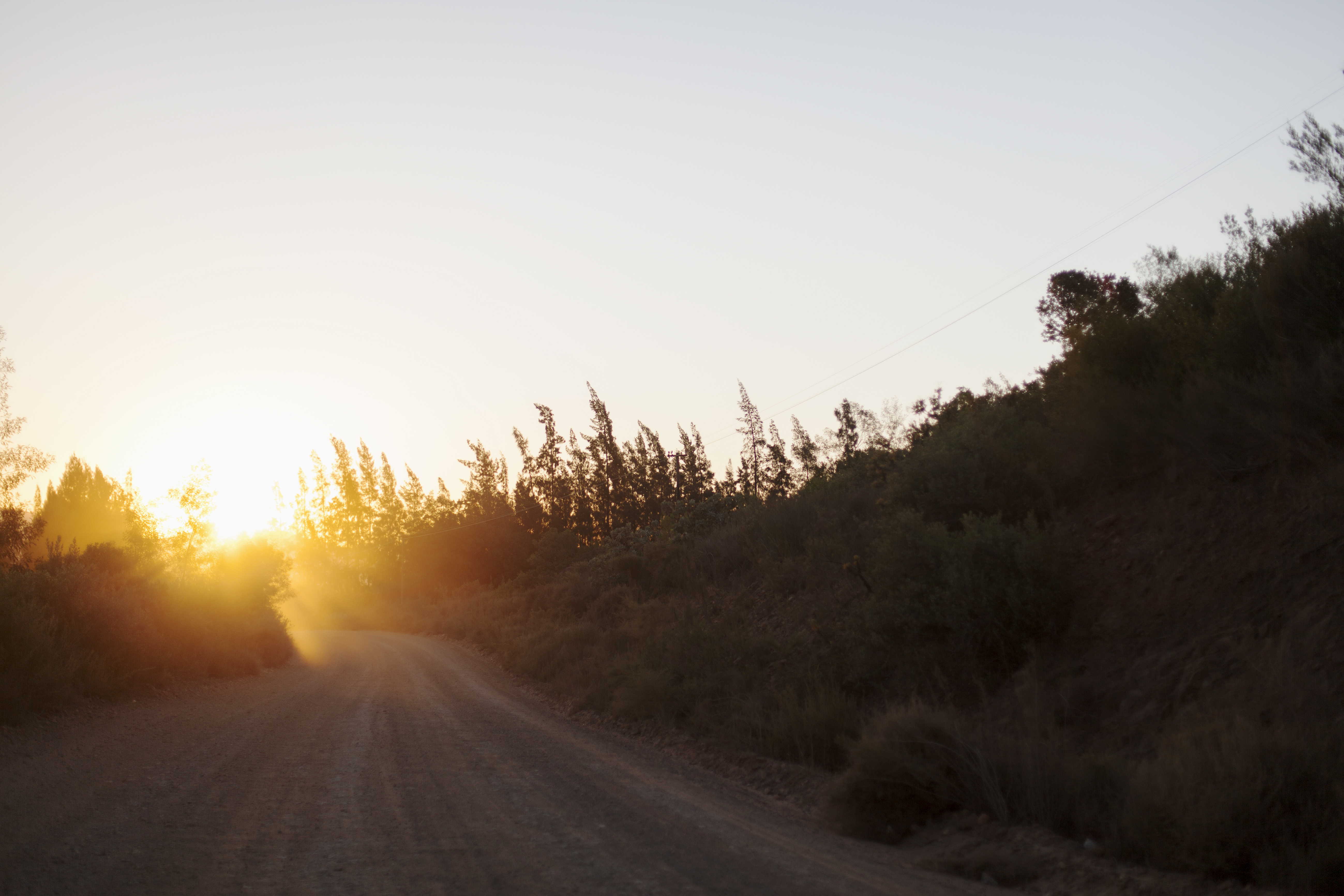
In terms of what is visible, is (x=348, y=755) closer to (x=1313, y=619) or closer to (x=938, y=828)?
(x=938, y=828)

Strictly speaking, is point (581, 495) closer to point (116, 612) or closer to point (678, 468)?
point (678, 468)

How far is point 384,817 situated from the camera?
26.6 feet

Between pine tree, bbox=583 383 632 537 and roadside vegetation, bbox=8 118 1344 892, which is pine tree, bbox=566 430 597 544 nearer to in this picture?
pine tree, bbox=583 383 632 537

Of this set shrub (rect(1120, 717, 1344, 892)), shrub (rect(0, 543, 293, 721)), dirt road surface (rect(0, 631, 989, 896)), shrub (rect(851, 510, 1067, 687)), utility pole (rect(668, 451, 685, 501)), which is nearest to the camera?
shrub (rect(1120, 717, 1344, 892))

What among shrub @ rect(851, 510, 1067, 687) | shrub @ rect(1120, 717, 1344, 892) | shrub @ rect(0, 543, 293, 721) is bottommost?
shrub @ rect(1120, 717, 1344, 892)

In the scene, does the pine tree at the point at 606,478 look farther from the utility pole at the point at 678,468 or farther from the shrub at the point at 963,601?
the shrub at the point at 963,601

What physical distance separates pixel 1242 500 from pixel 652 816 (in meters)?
8.97

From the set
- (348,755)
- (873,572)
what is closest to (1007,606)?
(873,572)

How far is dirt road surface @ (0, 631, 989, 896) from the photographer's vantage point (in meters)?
6.25

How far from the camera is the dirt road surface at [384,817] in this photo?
20.5ft

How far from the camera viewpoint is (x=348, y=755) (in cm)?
1138

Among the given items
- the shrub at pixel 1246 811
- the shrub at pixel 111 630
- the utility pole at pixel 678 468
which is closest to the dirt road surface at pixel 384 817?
the shrub at pixel 111 630

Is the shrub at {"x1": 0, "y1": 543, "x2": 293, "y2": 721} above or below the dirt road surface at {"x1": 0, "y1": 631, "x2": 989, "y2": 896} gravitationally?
above

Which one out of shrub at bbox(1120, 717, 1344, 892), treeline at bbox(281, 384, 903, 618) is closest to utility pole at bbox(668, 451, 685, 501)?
treeline at bbox(281, 384, 903, 618)
